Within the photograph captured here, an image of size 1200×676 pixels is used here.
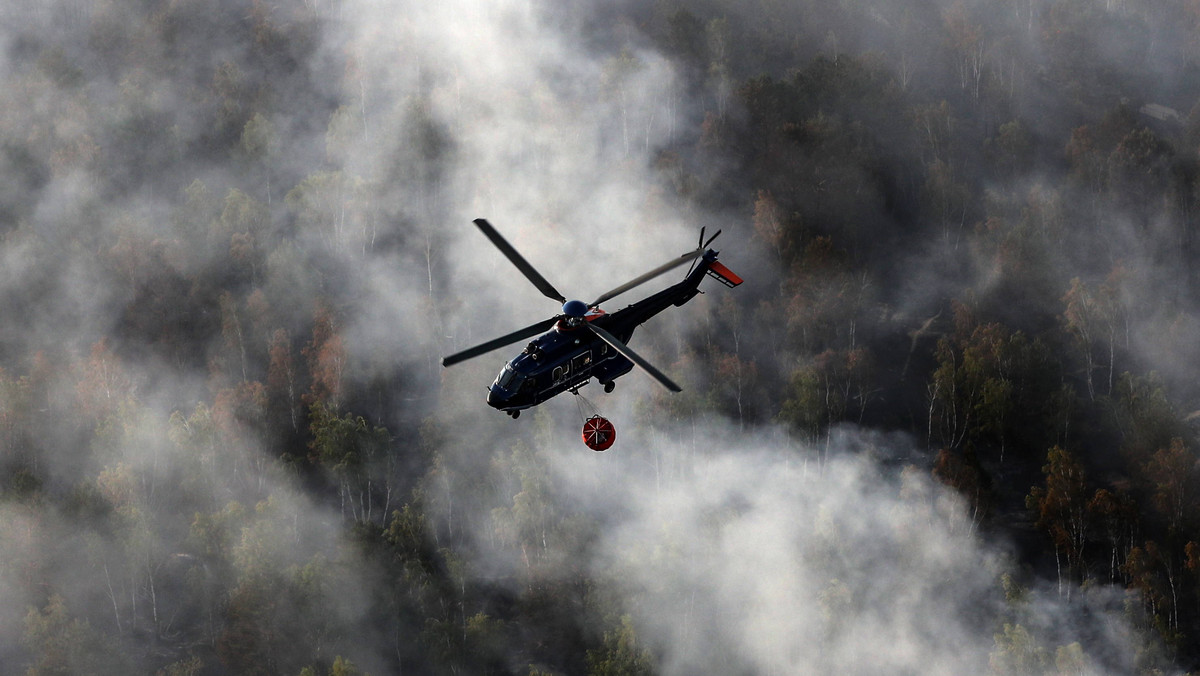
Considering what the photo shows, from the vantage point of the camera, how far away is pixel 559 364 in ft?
198

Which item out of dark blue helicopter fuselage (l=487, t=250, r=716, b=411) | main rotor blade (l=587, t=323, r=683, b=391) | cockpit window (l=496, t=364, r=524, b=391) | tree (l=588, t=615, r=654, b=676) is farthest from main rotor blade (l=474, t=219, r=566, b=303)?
tree (l=588, t=615, r=654, b=676)

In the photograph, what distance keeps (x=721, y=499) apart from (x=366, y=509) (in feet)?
133

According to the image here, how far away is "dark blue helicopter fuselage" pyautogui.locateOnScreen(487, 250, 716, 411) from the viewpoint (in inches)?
2351

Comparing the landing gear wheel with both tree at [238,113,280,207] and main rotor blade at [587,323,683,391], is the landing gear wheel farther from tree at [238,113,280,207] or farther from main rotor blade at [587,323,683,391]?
tree at [238,113,280,207]

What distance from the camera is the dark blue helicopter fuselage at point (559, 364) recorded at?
5972 cm

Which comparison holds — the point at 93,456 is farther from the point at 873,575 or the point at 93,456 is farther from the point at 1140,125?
the point at 1140,125

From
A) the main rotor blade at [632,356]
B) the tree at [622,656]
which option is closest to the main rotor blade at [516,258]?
the main rotor blade at [632,356]

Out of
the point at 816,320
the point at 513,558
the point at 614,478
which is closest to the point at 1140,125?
the point at 816,320

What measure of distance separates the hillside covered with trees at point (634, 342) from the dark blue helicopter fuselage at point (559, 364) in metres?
65.2

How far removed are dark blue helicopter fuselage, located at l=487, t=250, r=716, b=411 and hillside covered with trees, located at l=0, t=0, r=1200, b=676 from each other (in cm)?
6521

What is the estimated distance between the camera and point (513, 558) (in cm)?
13312

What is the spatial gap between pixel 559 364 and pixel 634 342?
7603 cm

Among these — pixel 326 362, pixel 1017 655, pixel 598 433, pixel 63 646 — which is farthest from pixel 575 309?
pixel 63 646

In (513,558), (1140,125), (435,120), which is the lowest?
(513,558)
